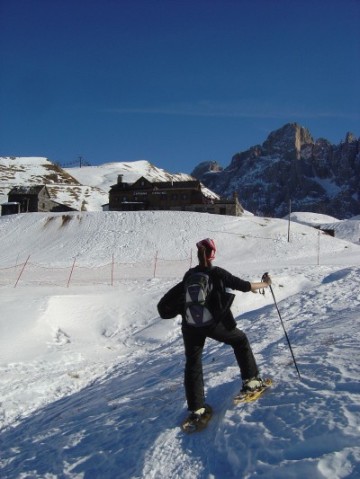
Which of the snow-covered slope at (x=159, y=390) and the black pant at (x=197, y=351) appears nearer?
the snow-covered slope at (x=159, y=390)

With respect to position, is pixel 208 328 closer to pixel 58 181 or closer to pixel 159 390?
pixel 159 390

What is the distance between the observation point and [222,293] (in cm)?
550

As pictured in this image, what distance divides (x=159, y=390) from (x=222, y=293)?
285 cm

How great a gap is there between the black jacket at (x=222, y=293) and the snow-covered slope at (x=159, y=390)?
3.87ft

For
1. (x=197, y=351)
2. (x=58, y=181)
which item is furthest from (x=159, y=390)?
(x=58, y=181)

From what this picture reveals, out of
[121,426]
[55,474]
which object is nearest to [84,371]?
[121,426]

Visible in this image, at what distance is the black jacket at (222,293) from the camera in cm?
546

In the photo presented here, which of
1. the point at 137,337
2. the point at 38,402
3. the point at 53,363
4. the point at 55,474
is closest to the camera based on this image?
the point at 55,474

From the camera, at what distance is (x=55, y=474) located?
17.1ft

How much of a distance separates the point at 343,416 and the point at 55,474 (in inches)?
135

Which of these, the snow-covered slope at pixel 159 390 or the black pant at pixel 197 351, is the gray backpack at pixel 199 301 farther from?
Result: the snow-covered slope at pixel 159 390

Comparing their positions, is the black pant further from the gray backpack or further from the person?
the gray backpack

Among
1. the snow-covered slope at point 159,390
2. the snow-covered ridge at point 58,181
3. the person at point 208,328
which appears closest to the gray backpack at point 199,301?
the person at point 208,328

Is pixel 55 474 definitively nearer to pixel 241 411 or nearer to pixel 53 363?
pixel 241 411
